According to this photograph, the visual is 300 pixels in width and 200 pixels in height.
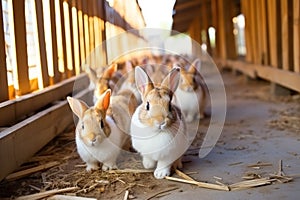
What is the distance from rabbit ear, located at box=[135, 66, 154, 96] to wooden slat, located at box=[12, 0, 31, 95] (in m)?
1.10

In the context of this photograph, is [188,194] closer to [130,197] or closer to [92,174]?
[130,197]

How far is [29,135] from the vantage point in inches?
109

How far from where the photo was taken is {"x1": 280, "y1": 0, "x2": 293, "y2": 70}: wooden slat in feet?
15.1

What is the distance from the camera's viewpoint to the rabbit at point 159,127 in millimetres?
2357

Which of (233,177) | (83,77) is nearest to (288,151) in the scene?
(233,177)

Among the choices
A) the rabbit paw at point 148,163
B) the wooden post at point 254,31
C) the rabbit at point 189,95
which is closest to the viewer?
the rabbit paw at point 148,163

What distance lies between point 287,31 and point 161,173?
2813 mm

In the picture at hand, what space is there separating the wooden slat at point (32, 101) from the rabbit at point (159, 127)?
0.81 metres

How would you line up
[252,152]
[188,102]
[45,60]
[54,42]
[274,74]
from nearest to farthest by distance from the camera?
1. [252,152]
2. [45,60]
3. [188,102]
4. [54,42]
5. [274,74]

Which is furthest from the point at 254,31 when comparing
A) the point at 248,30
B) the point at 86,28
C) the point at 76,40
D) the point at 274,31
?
the point at 76,40

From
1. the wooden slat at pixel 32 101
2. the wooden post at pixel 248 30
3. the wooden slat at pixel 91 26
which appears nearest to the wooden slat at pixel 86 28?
the wooden slat at pixel 91 26

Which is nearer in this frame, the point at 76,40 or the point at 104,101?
the point at 104,101

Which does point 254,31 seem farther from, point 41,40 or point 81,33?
point 41,40

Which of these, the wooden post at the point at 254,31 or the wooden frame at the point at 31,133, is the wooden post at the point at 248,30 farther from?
the wooden frame at the point at 31,133
